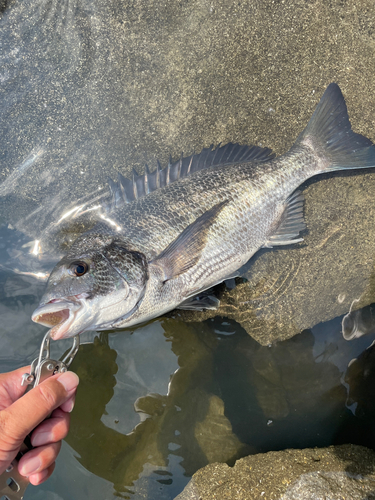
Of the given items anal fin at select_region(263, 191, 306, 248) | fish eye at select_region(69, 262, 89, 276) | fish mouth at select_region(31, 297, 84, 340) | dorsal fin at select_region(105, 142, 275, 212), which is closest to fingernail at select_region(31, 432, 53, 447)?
fish mouth at select_region(31, 297, 84, 340)

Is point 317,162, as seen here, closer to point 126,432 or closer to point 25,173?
point 25,173

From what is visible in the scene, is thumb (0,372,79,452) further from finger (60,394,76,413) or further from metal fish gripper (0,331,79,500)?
finger (60,394,76,413)

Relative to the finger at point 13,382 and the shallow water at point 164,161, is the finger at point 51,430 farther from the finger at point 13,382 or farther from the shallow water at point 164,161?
the shallow water at point 164,161

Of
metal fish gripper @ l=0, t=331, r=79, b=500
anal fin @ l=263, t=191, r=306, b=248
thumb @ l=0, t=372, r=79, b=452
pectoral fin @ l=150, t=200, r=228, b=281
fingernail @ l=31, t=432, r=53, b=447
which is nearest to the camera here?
thumb @ l=0, t=372, r=79, b=452

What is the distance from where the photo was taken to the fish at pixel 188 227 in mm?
2104

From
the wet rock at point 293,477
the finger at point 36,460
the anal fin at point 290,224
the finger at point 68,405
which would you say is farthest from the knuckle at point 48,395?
the anal fin at point 290,224

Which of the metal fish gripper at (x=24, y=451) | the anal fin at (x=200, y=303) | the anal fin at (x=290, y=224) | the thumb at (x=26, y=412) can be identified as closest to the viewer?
the thumb at (x=26, y=412)

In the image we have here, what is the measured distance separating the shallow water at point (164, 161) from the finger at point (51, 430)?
0.95m

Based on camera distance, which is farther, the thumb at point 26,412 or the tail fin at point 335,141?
the tail fin at point 335,141

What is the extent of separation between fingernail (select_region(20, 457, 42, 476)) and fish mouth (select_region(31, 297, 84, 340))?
658mm

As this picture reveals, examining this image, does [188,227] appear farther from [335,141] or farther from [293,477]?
[293,477]

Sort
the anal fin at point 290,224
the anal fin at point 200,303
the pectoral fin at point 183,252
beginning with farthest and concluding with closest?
the anal fin at point 290,224, the anal fin at point 200,303, the pectoral fin at point 183,252

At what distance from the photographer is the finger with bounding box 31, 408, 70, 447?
179 cm

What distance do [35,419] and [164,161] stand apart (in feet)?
7.46
